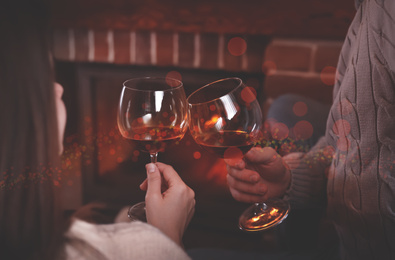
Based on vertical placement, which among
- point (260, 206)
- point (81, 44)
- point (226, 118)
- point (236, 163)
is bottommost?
point (260, 206)

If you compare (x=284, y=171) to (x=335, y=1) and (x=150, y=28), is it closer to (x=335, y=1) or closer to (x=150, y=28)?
(x=335, y=1)

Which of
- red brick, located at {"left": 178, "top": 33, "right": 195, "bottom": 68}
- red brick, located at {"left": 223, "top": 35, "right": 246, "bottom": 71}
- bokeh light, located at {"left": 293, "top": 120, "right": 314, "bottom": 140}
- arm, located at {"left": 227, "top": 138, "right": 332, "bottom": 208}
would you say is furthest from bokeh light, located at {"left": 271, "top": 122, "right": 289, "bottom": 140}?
red brick, located at {"left": 178, "top": 33, "right": 195, "bottom": 68}

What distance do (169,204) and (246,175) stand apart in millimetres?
259

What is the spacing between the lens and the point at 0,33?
40cm

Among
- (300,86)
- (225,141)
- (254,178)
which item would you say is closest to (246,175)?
(254,178)

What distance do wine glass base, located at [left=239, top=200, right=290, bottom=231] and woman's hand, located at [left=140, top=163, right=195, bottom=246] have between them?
0.53ft

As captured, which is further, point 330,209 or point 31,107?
point 330,209

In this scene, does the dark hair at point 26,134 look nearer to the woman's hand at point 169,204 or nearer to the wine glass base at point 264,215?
the woman's hand at point 169,204

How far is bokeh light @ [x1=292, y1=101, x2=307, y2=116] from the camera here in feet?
3.39

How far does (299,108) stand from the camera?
104 centimetres

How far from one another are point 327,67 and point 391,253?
0.77 m

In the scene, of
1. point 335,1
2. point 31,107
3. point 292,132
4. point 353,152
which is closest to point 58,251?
point 31,107

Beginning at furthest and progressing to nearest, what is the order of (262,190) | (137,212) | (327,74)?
(327,74), (262,190), (137,212)

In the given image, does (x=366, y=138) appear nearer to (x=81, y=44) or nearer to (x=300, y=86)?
(x=300, y=86)
